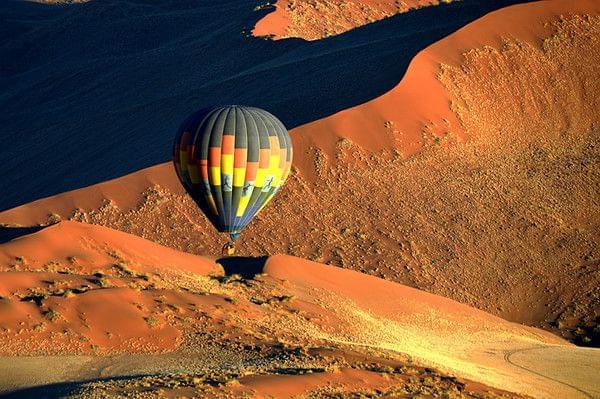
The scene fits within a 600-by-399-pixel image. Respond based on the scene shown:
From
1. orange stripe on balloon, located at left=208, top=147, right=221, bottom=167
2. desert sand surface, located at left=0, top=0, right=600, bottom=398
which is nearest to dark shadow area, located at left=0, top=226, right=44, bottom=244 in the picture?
desert sand surface, located at left=0, top=0, right=600, bottom=398

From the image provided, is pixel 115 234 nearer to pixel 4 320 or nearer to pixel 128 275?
pixel 128 275

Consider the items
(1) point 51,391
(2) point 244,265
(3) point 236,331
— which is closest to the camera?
(1) point 51,391

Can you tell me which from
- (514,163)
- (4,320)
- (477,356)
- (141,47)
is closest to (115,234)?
(4,320)

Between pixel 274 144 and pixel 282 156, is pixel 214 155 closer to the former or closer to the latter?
pixel 274 144

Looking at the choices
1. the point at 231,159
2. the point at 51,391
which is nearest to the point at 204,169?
the point at 231,159

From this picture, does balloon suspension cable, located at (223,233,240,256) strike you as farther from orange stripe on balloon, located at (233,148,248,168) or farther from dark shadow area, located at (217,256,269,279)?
orange stripe on balloon, located at (233,148,248,168)

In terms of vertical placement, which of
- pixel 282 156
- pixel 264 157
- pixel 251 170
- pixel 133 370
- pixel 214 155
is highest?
pixel 214 155

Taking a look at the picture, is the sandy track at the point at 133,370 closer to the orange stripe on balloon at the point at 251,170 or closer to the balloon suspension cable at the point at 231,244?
the orange stripe on balloon at the point at 251,170
